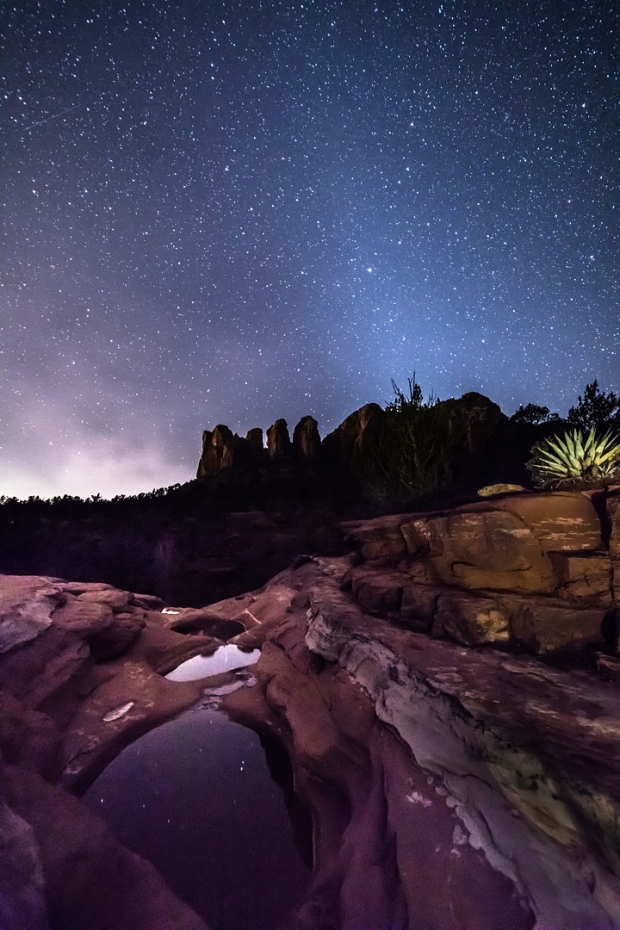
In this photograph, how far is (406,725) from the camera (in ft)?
14.9

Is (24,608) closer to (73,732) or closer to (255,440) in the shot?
(73,732)

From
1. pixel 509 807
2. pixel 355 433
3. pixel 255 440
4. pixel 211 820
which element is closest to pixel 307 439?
pixel 355 433

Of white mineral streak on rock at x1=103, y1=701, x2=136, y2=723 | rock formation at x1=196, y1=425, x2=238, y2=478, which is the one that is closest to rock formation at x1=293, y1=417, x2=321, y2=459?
rock formation at x1=196, y1=425, x2=238, y2=478

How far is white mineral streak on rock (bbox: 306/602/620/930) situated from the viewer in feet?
7.79

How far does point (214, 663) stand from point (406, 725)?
664 cm

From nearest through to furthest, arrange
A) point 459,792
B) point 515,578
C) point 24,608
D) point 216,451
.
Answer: point 459,792 → point 515,578 → point 24,608 → point 216,451

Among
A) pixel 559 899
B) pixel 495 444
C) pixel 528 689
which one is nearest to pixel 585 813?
pixel 559 899

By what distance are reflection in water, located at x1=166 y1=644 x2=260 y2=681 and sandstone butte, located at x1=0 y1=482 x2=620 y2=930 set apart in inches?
16.5

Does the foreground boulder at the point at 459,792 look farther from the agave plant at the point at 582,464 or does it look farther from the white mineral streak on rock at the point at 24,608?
the white mineral streak on rock at the point at 24,608

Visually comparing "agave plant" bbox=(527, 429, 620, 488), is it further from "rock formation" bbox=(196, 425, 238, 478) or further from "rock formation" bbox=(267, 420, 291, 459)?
"rock formation" bbox=(196, 425, 238, 478)

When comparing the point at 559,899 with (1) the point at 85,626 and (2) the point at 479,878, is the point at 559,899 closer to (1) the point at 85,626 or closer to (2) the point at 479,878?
(2) the point at 479,878

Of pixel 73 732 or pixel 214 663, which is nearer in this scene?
pixel 73 732

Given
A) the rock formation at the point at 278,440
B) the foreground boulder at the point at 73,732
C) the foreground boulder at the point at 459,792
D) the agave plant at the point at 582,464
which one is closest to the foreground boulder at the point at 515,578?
the foreground boulder at the point at 459,792

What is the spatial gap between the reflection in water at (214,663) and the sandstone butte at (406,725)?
1.38 feet
